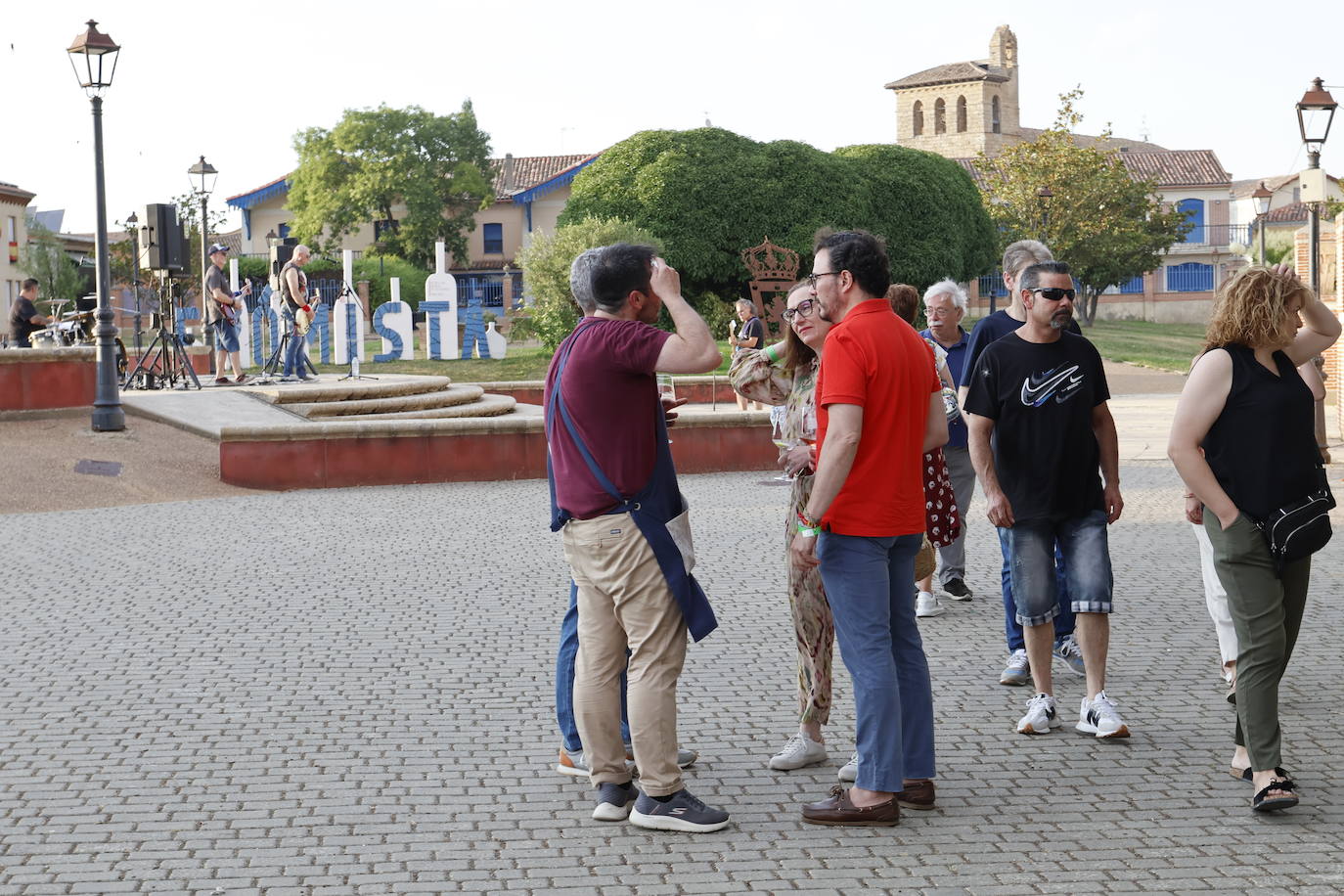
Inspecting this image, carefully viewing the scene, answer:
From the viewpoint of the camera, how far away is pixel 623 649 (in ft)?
14.9

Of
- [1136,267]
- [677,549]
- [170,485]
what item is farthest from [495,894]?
[1136,267]

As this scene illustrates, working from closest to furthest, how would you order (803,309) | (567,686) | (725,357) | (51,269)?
1. (803,309)
2. (567,686)
3. (725,357)
4. (51,269)

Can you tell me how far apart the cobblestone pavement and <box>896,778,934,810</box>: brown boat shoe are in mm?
32

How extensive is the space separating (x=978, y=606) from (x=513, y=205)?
65604 millimetres

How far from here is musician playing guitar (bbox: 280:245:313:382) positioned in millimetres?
18109

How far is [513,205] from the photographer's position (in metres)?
71.7

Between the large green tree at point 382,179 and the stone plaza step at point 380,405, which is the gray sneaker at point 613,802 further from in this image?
the large green tree at point 382,179

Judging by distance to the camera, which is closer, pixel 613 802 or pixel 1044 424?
pixel 613 802

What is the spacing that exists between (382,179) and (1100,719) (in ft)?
204

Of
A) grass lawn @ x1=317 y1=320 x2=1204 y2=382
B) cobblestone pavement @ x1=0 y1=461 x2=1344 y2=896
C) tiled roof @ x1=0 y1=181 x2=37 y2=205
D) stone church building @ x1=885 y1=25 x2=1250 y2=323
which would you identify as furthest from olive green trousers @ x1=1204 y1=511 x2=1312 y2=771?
tiled roof @ x1=0 y1=181 x2=37 y2=205

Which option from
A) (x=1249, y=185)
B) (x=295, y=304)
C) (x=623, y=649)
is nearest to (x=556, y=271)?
(x=295, y=304)

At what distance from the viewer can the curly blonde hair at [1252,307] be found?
4543 millimetres

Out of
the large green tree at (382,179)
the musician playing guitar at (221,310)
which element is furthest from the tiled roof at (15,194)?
the musician playing guitar at (221,310)

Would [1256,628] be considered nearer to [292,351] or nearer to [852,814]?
[852,814]
